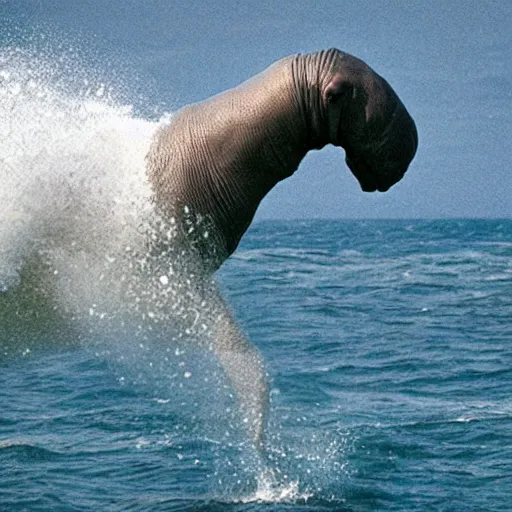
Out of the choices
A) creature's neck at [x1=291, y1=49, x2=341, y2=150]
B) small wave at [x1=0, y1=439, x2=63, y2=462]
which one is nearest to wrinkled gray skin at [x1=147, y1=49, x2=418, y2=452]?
creature's neck at [x1=291, y1=49, x2=341, y2=150]

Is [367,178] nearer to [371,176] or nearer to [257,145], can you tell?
[371,176]

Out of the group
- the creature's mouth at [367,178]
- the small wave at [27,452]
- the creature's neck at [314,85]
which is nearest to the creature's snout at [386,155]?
the creature's mouth at [367,178]

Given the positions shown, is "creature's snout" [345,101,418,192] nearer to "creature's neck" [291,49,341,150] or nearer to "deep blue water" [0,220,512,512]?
"creature's neck" [291,49,341,150]

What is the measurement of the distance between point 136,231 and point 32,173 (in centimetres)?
76

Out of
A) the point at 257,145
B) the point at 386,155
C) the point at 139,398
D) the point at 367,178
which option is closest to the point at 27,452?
the point at 139,398

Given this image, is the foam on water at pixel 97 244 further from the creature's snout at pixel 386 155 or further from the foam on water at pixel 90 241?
the creature's snout at pixel 386 155

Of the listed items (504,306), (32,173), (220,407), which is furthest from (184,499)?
(504,306)

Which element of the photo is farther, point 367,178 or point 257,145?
point 367,178

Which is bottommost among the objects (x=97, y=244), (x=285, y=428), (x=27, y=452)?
(x=285, y=428)

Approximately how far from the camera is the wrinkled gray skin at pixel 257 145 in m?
6.37

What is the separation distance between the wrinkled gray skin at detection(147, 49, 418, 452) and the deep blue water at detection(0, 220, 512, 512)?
1.81ft

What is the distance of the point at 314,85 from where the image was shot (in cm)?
637

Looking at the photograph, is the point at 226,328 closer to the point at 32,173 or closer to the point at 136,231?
the point at 136,231

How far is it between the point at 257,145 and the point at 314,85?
53 cm
